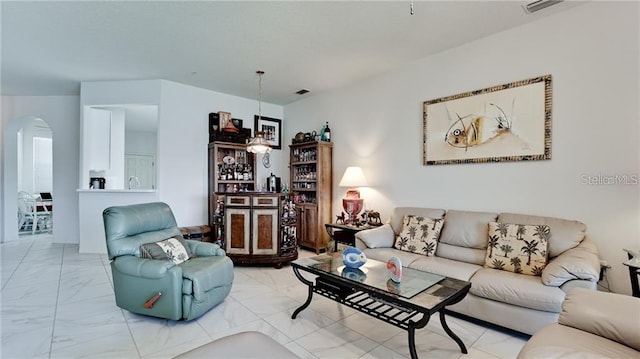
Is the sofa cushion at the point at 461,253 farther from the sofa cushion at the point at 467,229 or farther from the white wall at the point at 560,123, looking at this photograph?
the white wall at the point at 560,123

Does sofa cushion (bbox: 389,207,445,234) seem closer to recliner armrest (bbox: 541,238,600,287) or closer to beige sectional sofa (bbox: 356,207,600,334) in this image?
beige sectional sofa (bbox: 356,207,600,334)

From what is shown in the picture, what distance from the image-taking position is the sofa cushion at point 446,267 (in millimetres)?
2611

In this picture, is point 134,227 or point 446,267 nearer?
point 446,267

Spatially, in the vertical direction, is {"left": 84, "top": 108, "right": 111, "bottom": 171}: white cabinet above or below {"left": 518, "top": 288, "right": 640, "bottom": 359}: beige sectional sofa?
above

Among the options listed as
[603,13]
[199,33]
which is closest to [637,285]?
[603,13]

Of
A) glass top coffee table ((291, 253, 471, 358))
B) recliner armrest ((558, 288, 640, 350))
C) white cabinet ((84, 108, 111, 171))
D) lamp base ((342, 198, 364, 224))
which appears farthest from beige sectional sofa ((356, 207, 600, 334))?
white cabinet ((84, 108, 111, 171))

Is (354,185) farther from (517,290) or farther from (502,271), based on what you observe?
(517,290)

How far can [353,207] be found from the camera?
430cm

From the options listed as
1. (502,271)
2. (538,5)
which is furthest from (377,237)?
(538,5)

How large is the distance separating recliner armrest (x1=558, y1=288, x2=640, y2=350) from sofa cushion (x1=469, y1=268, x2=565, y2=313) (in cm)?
47

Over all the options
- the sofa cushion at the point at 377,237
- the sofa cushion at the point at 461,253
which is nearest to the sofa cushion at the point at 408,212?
the sofa cushion at the point at 377,237

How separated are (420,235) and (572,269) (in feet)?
4.44

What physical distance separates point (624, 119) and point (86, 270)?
6103mm

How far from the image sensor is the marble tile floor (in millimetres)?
2154
